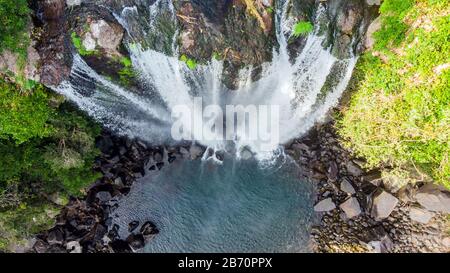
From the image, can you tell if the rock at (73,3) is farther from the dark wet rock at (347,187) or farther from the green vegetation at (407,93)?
the dark wet rock at (347,187)

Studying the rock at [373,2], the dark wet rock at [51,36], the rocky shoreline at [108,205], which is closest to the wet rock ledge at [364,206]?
the rock at [373,2]

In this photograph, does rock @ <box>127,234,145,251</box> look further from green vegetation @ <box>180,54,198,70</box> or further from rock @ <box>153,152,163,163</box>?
green vegetation @ <box>180,54,198,70</box>

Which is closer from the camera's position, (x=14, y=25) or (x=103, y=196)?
(x=14, y=25)

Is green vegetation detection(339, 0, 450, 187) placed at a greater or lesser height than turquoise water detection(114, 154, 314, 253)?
greater

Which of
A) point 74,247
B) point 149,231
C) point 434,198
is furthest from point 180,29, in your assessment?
point 434,198

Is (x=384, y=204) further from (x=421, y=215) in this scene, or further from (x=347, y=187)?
(x=347, y=187)

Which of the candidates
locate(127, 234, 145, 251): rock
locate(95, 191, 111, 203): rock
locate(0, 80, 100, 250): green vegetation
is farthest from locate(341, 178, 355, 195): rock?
locate(0, 80, 100, 250): green vegetation
